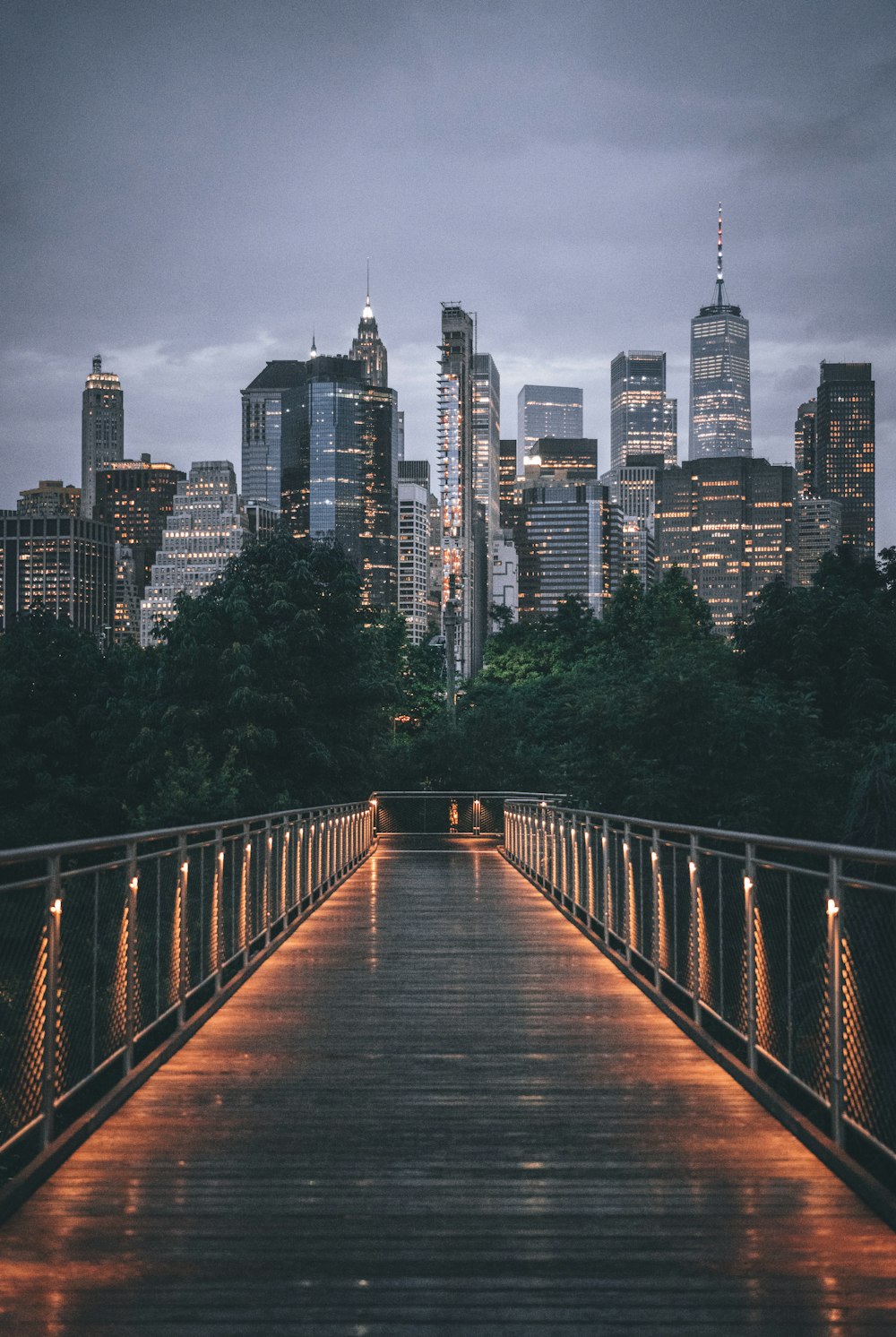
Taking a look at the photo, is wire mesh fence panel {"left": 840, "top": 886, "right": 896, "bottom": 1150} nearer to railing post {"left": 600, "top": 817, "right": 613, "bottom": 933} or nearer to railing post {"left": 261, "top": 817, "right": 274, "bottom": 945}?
railing post {"left": 600, "top": 817, "right": 613, "bottom": 933}

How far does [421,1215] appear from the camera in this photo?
4.45 meters

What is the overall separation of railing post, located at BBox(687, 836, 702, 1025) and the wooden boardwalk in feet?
1.05

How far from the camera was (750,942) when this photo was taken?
6.47 metres

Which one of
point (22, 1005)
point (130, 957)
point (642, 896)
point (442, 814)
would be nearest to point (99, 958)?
point (130, 957)

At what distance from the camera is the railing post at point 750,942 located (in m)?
6.40

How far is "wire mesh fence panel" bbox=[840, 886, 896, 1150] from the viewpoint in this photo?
182 inches

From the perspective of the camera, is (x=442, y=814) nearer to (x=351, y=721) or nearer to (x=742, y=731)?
(x=351, y=721)

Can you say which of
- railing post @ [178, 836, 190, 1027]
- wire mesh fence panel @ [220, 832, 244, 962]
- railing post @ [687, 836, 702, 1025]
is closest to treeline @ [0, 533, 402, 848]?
wire mesh fence panel @ [220, 832, 244, 962]

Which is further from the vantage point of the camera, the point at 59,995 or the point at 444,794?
the point at 444,794

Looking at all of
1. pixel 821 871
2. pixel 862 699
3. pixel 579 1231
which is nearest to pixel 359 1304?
pixel 579 1231

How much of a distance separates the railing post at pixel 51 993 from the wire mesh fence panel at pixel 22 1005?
4 centimetres

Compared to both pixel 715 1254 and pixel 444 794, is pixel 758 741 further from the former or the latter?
pixel 715 1254

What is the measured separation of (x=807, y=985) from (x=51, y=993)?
2.92 metres

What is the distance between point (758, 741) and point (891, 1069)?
2359cm
